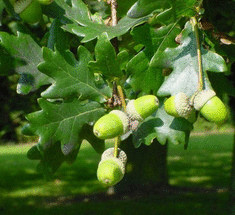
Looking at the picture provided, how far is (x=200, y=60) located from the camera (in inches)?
43.4

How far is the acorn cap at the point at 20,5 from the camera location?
3.61ft

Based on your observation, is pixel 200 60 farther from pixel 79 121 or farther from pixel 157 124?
pixel 79 121

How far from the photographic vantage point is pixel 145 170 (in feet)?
25.8

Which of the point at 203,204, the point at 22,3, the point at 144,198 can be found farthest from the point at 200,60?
the point at 144,198

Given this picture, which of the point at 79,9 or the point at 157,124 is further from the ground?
the point at 79,9

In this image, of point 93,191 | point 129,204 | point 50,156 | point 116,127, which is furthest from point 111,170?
point 93,191

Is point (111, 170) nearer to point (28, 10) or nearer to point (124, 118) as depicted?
point (124, 118)

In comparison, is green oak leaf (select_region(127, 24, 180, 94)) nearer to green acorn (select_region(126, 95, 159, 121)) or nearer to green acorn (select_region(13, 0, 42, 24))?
green acorn (select_region(126, 95, 159, 121))

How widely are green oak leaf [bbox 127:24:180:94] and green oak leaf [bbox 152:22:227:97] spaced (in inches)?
1.2

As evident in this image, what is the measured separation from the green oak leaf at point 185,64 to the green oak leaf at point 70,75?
0.18 m

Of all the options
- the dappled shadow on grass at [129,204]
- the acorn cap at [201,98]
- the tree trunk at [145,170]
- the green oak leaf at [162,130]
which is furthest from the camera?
the tree trunk at [145,170]

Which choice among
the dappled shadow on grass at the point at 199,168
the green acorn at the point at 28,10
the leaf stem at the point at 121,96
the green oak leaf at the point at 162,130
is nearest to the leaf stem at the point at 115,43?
the leaf stem at the point at 121,96

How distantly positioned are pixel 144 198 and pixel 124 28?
6.71m

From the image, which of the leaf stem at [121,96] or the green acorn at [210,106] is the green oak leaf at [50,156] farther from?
the green acorn at [210,106]
